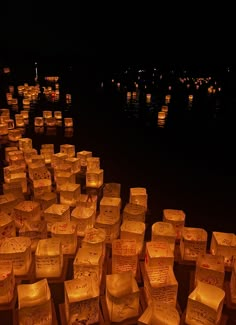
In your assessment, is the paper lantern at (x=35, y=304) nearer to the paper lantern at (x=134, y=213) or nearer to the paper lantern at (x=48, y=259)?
the paper lantern at (x=48, y=259)

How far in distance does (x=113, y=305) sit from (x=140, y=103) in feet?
23.3

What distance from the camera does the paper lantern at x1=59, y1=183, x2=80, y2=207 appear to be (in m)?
3.15

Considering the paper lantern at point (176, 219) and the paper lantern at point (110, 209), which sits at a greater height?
the paper lantern at point (110, 209)

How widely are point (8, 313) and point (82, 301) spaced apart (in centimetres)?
53

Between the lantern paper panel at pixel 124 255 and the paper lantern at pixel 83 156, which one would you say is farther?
the paper lantern at pixel 83 156

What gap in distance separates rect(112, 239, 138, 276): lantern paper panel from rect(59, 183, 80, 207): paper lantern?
40.3 inches

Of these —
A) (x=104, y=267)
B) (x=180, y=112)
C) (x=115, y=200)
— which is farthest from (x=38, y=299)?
(x=180, y=112)

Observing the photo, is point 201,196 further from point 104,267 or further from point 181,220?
point 104,267

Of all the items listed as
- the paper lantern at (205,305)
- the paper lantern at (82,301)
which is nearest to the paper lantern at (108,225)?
the paper lantern at (82,301)

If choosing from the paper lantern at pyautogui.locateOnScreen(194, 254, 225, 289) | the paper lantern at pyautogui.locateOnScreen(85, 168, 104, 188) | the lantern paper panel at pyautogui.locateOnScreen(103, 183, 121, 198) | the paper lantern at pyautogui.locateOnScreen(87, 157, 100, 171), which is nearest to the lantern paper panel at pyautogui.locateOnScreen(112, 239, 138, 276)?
the paper lantern at pyautogui.locateOnScreen(194, 254, 225, 289)

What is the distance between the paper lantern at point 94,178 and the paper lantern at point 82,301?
176cm

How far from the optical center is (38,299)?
188 cm

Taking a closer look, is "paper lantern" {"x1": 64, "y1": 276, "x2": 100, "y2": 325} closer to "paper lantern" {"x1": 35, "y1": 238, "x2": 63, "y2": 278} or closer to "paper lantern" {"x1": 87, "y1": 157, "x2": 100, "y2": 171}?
"paper lantern" {"x1": 35, "y1": 238, "x2": 63, "y2": 278}

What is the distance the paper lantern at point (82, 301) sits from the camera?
1825mm
